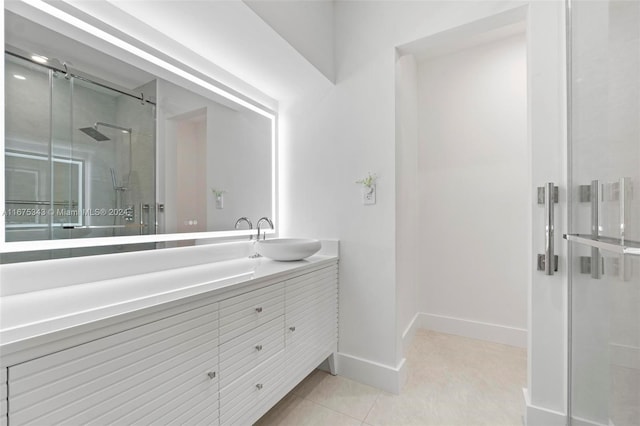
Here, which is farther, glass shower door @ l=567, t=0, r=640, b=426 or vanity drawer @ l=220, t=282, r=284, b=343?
vanity drawer @ l=220, t=282, r=284, b=343

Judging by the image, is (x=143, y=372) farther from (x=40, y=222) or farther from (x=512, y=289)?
(x=512, y=289)

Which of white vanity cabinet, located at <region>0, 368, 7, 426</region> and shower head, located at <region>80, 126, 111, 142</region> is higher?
shower head, located at <region>80, 126, 111, 142</region>

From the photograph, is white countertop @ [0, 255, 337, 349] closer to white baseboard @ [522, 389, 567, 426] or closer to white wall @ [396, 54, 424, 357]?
white wall @ [396, 54, 424, 357]

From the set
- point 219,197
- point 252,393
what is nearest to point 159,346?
point 252,393

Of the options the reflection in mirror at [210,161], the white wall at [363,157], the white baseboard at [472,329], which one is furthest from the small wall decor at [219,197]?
the white baseboard at [472,329]

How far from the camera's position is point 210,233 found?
1857mm

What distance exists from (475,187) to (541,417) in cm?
181

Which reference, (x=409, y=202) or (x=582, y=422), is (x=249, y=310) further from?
(x=409, y=202)

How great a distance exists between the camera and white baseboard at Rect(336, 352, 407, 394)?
1840mm

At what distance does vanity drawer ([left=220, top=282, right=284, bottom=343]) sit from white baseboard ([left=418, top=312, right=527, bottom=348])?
1.54 m

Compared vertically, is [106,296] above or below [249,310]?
above

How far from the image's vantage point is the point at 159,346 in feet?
3.14

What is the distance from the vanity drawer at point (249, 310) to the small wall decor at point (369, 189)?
84cm

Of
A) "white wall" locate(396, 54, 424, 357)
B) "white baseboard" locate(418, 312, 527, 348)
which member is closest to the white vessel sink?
"white wall" locate(396, 54, 424, 357)
